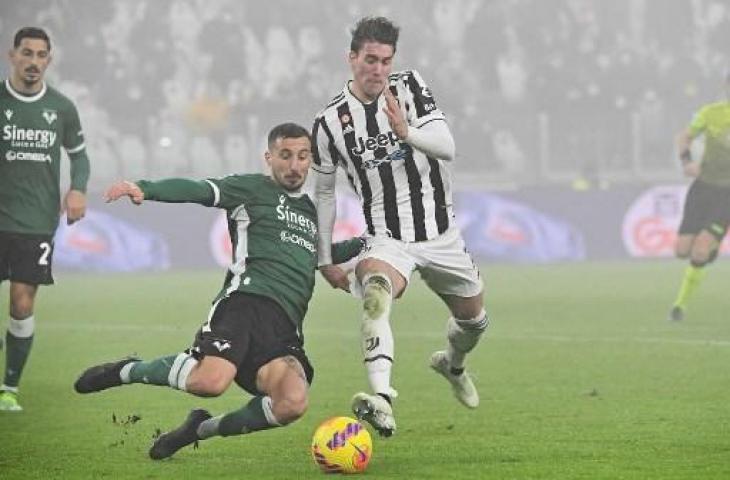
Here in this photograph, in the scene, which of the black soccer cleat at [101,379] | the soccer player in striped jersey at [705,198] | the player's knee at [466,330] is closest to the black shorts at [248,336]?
the black soccer cleat at [101,379]

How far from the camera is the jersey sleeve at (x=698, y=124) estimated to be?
15.5 m

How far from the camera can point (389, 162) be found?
8.09 metres

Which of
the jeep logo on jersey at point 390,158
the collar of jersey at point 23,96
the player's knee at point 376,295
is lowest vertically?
the player's knee at point 376,295

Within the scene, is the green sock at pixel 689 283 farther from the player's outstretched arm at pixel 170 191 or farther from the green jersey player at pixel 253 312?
the player's outstretched arm at pixel 170 191

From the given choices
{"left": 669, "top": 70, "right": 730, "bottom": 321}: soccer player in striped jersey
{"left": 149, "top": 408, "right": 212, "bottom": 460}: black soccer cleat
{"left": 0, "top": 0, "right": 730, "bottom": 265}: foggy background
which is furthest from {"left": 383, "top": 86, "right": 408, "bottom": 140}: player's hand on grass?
{"left": 0, "top": 0, "right": 730, "bottom": 265}: foggy background

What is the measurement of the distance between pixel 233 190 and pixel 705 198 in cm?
945

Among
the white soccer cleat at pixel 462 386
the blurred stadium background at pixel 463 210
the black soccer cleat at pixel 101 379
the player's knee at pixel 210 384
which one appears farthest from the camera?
the blurred stadium background at pixel 463 210

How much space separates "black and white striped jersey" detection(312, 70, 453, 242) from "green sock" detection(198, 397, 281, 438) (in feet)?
5.15

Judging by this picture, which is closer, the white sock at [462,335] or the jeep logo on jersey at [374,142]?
the jeep logo on jersey at [374,142]

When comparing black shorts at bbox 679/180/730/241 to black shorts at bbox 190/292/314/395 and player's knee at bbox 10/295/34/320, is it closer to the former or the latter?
player's knee at bbox 10/295/34/320

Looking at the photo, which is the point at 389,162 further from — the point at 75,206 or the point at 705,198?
the point at 705,198

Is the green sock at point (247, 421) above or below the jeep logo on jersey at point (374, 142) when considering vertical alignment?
below

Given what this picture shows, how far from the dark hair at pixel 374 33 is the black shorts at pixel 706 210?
8480 millimetres

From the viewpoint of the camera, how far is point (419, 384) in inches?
420
